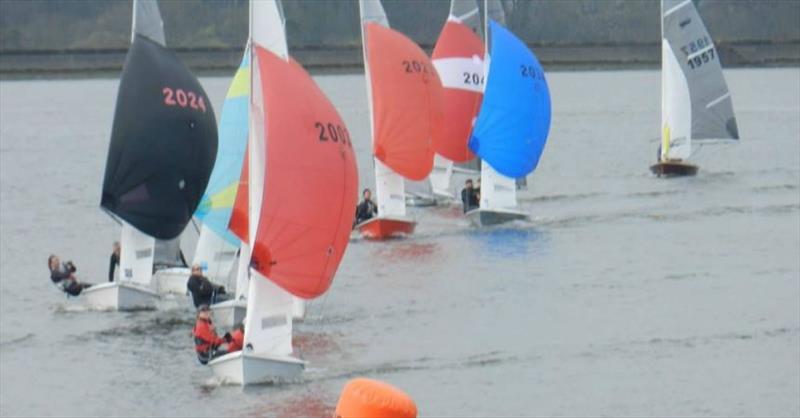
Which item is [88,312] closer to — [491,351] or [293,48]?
[491,351]

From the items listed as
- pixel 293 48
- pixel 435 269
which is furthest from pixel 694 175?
pixel 293 48

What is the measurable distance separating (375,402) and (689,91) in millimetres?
48388

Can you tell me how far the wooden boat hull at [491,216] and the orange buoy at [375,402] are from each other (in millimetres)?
33552

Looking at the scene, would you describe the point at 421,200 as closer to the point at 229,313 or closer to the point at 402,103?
the point at 402,103

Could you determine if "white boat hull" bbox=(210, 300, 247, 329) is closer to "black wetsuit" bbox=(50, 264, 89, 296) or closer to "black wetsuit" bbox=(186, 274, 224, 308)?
"black wetsuit" bbox=(186, 274, 224, 308)

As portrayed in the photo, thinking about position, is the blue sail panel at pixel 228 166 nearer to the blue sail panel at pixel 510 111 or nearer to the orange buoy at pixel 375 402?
the blue sail panel at pixel 510 111

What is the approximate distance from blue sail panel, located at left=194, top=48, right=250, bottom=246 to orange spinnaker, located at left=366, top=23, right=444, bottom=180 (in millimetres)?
8576

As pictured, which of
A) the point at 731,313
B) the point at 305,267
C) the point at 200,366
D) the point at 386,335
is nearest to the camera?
the point at 305,267

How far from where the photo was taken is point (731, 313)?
33.8m

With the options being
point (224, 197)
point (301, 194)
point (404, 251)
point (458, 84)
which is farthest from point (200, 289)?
point (458, 84)

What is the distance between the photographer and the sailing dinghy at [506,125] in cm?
4412

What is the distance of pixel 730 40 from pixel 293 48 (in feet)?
97.6

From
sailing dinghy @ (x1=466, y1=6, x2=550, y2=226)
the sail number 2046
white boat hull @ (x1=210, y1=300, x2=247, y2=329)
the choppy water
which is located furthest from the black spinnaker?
sailing dinghy @ (x1=466, y1=6, x2=550, y2=226)

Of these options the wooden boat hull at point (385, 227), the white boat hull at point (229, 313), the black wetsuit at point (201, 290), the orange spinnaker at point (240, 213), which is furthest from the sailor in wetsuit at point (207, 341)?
the wooden boat hull at point (385, 227)
